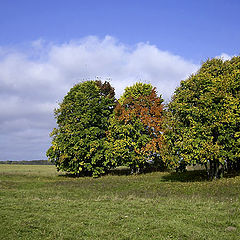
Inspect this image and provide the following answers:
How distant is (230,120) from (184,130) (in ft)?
16.2

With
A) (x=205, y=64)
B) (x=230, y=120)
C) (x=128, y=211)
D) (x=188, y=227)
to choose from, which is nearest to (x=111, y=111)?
(x=205, y=64)

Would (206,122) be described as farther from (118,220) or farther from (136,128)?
(118,220)

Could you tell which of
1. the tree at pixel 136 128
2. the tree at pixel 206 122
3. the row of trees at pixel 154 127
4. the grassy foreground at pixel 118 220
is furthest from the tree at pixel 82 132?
the grassy foreground at pixel 118 220

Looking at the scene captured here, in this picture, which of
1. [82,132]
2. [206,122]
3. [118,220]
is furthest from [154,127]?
[118,220]

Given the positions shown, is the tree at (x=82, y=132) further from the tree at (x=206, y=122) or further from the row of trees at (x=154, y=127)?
the tree at (x=206, y=122)

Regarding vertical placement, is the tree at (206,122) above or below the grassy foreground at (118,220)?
above

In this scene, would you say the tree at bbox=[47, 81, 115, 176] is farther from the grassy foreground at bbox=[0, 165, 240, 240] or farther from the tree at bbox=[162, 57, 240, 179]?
the grassy foreground at bbox=[0, 165, 240, 240]

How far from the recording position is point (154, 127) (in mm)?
42812

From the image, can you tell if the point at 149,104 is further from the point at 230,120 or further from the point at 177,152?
the point at 230,120

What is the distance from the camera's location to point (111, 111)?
4962 cm

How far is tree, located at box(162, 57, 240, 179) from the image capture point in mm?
28219

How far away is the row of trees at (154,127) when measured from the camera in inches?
1131

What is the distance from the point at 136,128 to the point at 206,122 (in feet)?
50.2

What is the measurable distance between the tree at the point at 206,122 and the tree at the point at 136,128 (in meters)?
9.81
